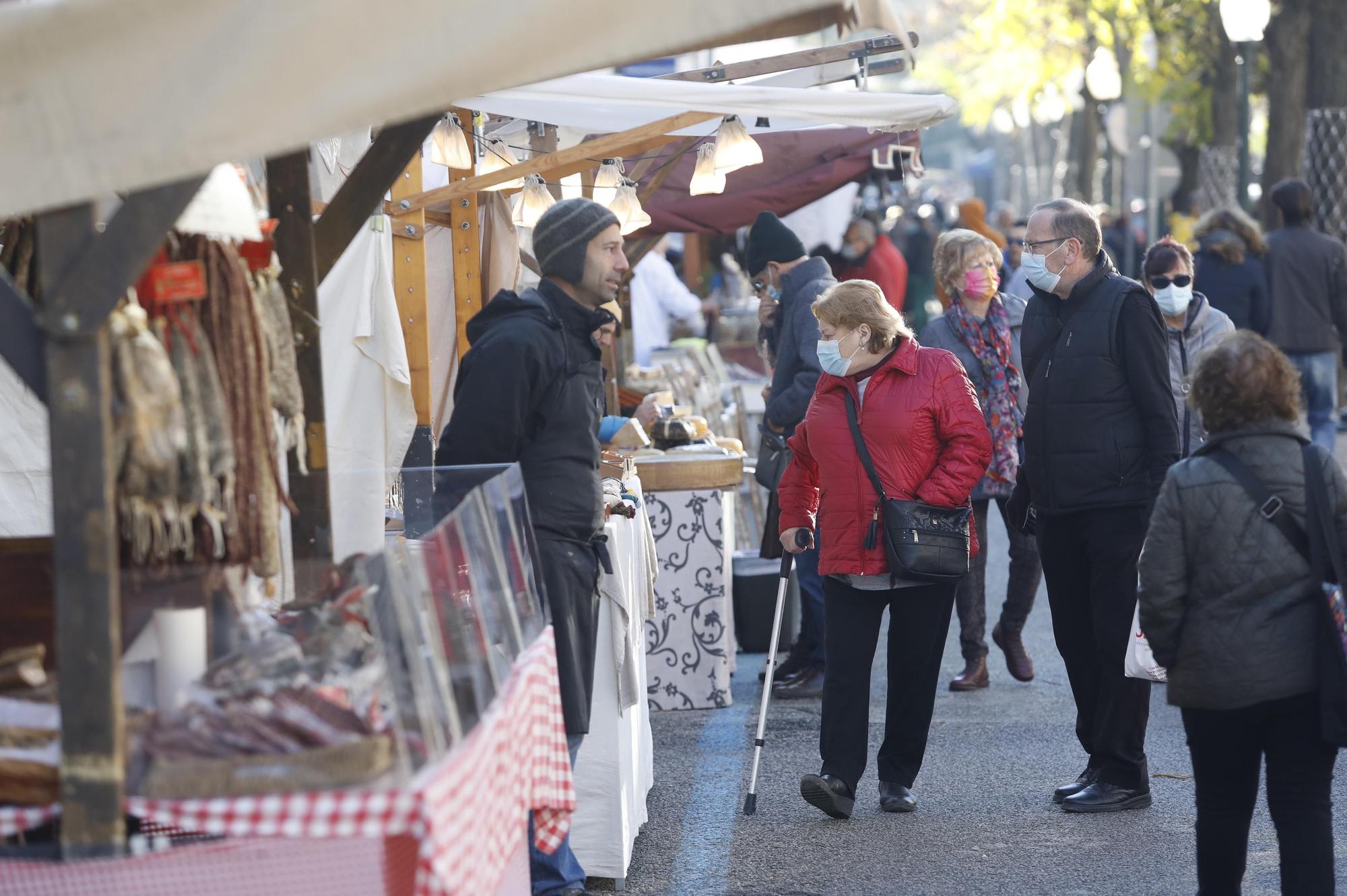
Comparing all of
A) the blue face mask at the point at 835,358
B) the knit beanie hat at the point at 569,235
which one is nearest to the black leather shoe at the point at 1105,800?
the blue face mask at the point at 835,358

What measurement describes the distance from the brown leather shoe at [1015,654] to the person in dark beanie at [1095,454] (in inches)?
79.3

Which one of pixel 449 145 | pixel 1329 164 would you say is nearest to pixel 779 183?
pixel 449 145

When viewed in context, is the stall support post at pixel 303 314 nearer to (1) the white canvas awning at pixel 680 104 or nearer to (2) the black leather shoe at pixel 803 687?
(1) the white canvas awning at pixel 680 104

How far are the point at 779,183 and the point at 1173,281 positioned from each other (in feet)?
15.0

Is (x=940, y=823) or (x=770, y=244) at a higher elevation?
(x=770, y=244)

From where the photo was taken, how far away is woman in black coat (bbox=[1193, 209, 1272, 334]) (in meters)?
9.94

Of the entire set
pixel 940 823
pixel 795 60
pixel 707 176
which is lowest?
pixel 940 823

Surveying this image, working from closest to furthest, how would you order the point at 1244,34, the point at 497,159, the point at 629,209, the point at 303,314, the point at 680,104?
the point at 303,314 → the point at 680,104 → the point at 629,209 → the point at 497,159 → the point at 1244,34

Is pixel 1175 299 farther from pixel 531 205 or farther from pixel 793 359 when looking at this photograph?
pixel 531 205

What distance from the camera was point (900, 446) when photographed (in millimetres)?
5594

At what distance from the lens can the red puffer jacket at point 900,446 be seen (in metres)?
5.59

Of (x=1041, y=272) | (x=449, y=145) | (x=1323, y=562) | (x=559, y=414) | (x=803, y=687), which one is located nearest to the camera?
(x=1323, y=562)

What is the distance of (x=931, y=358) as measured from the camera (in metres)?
5.67

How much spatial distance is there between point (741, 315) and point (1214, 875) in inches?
526
